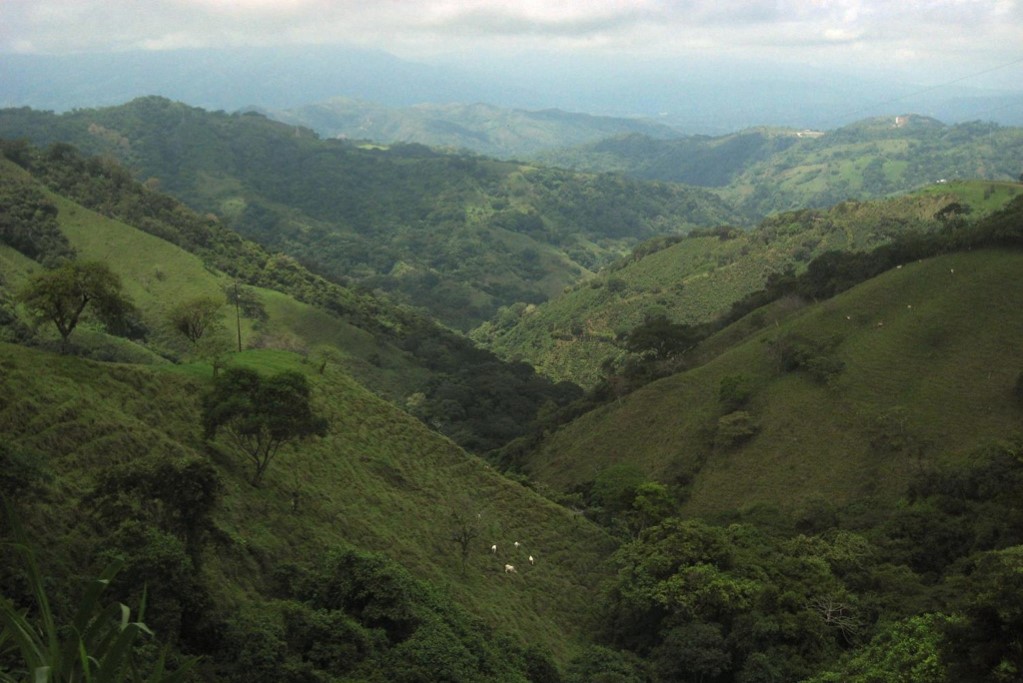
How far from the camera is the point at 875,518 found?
111ft

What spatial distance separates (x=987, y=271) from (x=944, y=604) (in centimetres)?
2820

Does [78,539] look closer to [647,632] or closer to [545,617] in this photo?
[545,617]

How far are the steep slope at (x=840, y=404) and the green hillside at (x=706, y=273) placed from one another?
96.2 ft

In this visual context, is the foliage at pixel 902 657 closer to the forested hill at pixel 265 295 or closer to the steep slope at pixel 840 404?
the steep slope at pixel 840 404

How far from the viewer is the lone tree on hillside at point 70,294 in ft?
91.0

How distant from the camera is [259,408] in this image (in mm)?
27484

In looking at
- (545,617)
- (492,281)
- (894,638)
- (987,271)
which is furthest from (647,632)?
(492,281)

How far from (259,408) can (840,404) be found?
28.5m

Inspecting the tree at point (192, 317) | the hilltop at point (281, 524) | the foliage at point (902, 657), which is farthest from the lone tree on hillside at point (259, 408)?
the foliage at point (902, 657)

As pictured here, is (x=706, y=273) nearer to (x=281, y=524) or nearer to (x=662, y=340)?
(x=662, y=340)

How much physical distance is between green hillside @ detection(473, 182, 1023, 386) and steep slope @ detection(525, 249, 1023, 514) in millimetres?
29330

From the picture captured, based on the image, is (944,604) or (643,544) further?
(643,544)

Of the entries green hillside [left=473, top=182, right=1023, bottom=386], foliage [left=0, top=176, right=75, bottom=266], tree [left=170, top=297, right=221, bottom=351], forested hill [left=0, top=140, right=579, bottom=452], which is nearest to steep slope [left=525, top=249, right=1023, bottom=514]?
forested hill [left=0, top=140, right=579, bottom=452]

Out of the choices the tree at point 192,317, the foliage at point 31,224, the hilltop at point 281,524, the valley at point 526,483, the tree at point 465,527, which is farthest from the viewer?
the foliage at point 31,224
